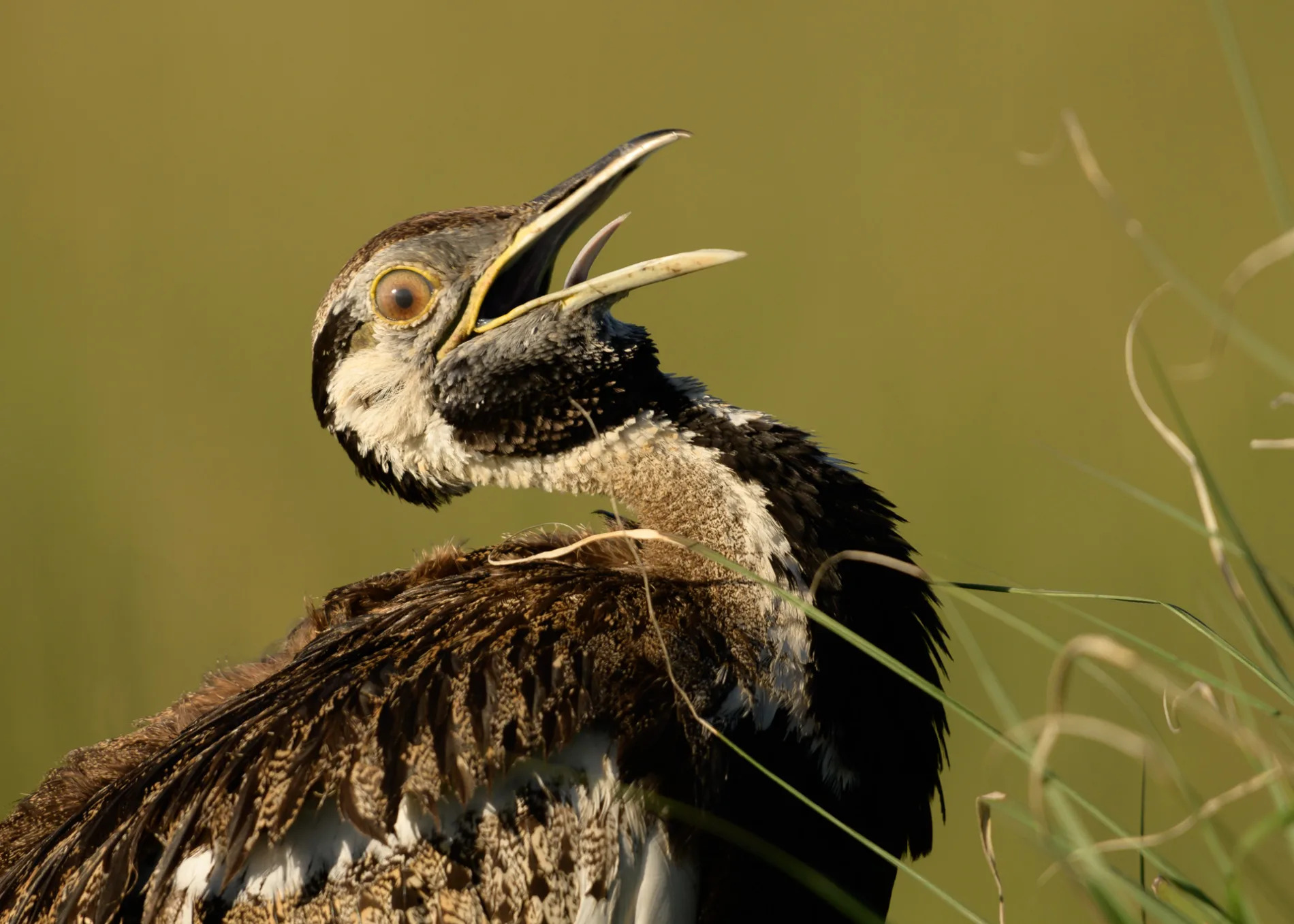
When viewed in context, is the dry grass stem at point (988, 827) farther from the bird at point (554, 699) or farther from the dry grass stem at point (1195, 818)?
the bird at point (554, 699)

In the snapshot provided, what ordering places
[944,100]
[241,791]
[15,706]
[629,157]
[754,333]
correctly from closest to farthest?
1. [241,791]
2. [629,157]
3. [15,706]
4. [754,333]
5. [944,100]

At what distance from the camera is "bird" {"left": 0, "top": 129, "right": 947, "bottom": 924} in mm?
1994

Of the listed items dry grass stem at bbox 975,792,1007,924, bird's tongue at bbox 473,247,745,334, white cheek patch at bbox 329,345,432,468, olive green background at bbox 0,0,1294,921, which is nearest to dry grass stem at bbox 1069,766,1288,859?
dry grass stem at bbox 975,792,1007,924

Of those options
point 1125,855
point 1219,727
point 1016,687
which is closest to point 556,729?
point 1219,727

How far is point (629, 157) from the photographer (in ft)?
8.23

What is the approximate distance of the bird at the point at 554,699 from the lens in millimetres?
1994

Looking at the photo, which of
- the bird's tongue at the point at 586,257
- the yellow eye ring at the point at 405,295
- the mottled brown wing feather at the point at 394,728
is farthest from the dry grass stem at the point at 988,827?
the yellow eye ring at the point at 405,295

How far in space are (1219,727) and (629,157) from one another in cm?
Result: 162

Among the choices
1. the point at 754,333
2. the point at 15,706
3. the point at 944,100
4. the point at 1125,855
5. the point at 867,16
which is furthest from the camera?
Result: the point at 867,16

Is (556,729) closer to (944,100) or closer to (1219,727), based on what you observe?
(1219,727)

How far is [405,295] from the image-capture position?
2701mm

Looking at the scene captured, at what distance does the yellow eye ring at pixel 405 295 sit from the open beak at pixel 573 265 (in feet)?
0.28

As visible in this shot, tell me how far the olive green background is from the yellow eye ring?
2.48 m

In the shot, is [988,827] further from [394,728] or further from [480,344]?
[480,344]
